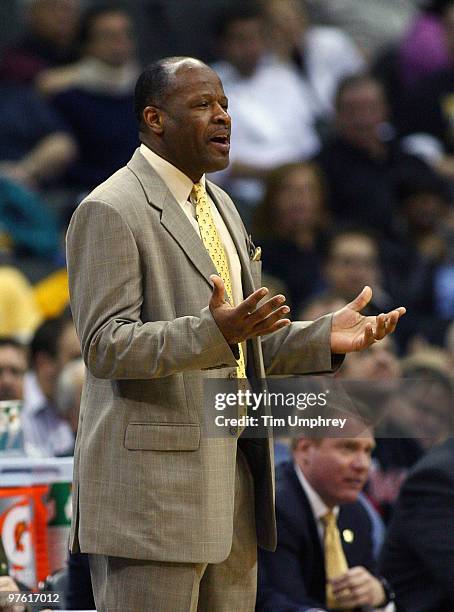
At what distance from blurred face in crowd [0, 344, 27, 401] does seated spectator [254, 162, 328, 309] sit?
1794 millimetres

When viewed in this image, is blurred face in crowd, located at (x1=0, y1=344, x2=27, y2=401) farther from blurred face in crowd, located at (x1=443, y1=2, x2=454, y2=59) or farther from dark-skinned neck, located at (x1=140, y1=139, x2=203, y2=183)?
blurred face in crowd, located at (x1=443, y1=2, x2=454, y2=59)

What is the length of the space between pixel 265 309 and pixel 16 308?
13.6 ft

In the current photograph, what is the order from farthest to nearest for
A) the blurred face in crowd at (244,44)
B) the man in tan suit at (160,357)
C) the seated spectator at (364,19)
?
the seated spectator at (364,19), the blurred face in crowd at (244,44), the man in tan suit at (160,357)

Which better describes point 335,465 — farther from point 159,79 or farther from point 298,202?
point 298,202

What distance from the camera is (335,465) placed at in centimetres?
392

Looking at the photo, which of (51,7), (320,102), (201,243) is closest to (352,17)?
(320,102)

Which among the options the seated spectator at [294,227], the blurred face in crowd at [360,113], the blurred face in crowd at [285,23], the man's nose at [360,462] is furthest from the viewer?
the blurred face in crowd at [285,23]

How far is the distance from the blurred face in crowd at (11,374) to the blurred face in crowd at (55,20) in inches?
133

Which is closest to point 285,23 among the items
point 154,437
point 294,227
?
point 294,227

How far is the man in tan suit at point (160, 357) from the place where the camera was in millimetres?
2621

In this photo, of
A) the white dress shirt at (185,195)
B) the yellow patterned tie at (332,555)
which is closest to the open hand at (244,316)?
the white dress shirt at (185,195)

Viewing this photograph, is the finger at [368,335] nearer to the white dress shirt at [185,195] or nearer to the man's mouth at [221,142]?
the white dress shirt at [185,195]

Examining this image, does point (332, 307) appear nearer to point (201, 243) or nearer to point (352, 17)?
point (201, 243)

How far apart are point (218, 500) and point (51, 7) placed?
607cm
